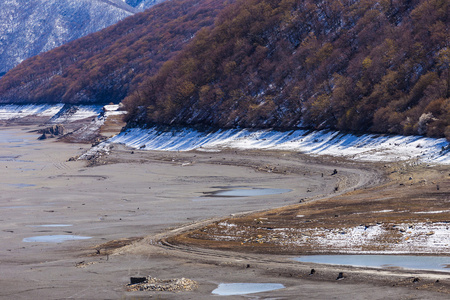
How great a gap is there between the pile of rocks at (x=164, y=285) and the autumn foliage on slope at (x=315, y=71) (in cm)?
2475

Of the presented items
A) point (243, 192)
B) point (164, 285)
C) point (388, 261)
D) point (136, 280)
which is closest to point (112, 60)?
point (243, 192)

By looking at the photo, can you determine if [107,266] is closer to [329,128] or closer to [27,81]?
[329,128]

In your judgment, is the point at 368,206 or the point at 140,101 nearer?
the point at 368,206

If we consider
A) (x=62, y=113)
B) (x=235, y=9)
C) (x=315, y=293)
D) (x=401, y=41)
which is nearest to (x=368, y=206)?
(x=315, y=293)

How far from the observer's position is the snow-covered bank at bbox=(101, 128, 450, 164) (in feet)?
110

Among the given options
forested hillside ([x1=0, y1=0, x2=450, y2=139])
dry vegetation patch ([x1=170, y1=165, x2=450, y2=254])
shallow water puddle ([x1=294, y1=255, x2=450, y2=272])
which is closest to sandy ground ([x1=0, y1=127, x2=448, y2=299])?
shallow water puddle ([x1=294, y1=255, x2=450, y2=272])

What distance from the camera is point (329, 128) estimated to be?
46.8m

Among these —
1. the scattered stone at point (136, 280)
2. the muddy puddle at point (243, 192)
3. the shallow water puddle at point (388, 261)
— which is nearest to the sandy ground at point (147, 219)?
the scattered stone at point (136, 280)

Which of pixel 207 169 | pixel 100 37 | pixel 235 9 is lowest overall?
pixel 207 169

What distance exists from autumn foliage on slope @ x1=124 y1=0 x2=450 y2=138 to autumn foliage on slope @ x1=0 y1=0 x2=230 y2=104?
2206 inches

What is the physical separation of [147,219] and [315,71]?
39.2 m

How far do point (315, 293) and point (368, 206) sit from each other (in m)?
9.65

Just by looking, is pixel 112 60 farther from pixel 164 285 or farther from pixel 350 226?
pixel 164 285

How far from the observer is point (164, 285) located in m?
13.6
